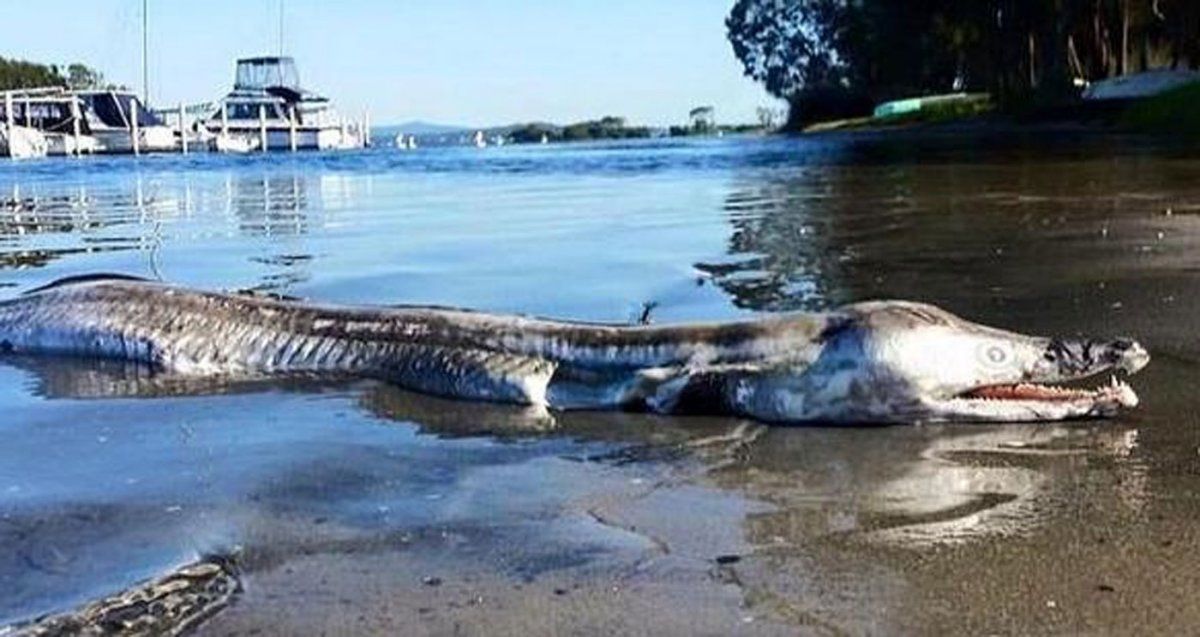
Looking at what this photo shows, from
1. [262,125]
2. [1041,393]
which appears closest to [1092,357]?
[1041,393]

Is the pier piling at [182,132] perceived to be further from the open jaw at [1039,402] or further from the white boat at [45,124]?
the open jaw at [1039,402]

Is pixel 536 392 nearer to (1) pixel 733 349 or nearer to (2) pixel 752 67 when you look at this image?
(1) pixel 733 349

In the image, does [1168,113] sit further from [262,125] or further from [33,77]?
[33,77]

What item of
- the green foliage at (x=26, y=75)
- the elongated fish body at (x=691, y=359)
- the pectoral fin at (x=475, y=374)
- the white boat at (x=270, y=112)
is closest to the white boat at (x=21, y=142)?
the white boat at (x=270, y=112)

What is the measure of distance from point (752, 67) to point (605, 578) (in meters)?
132

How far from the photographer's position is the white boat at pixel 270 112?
103500 millimetres

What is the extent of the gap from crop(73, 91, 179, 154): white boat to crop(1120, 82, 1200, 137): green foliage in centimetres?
6602

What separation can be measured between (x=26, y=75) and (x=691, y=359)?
445ft

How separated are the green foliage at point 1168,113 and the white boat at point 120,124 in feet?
217

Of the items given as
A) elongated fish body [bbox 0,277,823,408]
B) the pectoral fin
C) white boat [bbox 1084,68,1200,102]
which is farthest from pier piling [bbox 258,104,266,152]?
the pectoral fin

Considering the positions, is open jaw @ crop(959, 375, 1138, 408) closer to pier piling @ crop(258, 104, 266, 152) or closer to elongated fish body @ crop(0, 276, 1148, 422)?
elongated fish body @ crop(0, 276, 1148, 422)

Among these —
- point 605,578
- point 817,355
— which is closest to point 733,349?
point 817,355

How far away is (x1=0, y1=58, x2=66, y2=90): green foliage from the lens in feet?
414

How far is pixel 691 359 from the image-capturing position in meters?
5.50
